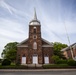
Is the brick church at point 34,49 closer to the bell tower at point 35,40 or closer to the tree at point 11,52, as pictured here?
the bell tower at point 35,40

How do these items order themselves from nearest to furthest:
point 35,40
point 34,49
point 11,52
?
point 34,49 → point 35,40 → point 11,52

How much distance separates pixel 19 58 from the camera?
34188 mm

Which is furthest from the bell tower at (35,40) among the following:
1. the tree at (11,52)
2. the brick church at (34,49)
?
the tree at (11,52)

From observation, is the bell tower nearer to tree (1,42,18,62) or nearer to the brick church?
the brick church

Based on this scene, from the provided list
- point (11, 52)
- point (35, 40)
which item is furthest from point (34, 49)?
point (11, 52)

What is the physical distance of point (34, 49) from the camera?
34.8 metres

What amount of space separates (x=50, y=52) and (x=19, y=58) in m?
8.94

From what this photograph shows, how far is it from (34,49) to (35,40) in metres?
2.67

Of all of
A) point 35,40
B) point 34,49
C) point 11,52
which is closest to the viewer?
point 34,49

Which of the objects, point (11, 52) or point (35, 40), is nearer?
point (35, 40)

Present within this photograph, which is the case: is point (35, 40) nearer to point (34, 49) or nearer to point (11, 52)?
point (34, 49)

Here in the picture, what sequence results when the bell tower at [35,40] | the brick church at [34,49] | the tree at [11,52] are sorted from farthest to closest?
the tree at [11,52] → the bell tower at [35,40] → the brick church at [34,49]

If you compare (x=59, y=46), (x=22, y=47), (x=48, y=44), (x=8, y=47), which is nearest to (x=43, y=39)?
(x=48, y=44)

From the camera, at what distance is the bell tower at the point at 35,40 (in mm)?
34281
